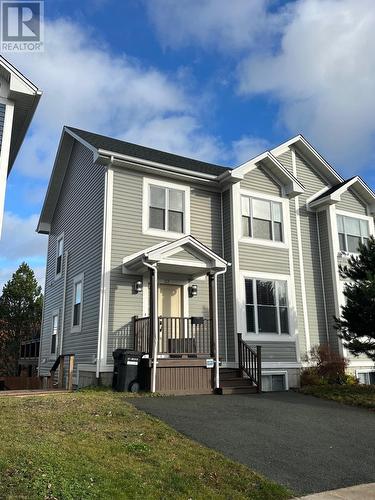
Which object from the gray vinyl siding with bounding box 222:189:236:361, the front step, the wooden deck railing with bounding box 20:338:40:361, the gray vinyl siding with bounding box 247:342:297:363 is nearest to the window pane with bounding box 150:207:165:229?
the gray vinyl siding with bounding box 222:189:236:361

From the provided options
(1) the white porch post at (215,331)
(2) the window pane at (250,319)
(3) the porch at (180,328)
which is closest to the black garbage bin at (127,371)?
(3) the porch at (180,328)

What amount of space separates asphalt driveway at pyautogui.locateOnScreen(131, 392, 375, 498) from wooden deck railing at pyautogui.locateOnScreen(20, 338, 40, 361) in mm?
11383

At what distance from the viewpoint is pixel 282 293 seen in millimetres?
15242

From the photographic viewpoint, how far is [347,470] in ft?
19.5

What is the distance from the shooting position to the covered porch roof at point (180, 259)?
12352 mm

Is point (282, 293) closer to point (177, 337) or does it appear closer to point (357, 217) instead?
point (177, 337)

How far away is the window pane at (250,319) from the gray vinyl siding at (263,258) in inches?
51.1

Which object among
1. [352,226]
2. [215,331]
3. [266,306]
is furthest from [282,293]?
Answer: [352,226]

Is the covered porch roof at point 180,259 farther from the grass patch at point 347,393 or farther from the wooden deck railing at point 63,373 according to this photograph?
the grass patch at point 347,393

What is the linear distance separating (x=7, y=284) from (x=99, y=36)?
90.0 feet

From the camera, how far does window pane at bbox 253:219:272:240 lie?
15.3 meters

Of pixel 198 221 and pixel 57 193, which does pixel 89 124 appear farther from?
pixel 198 221

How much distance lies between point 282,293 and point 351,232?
430cm

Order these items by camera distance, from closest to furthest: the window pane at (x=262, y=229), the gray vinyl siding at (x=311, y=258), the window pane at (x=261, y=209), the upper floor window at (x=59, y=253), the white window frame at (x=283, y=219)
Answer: the white window frame at (x=283, y=219)
the window pane at (x=262, y=229)
the window pane at (x=261, y=209)
the gray vinyl siding at (x=311, y=258)
the upper floor window at (x=59, y=253)
